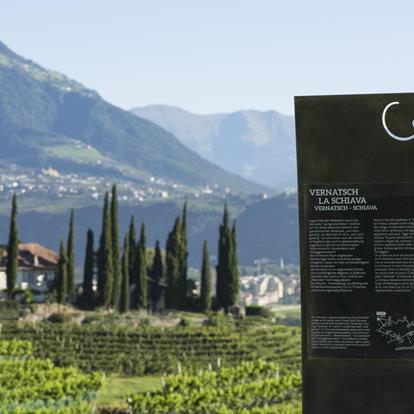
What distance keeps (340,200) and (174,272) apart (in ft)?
163

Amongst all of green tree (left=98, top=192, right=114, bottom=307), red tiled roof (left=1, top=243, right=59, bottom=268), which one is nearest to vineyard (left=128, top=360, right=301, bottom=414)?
green tree (left=98, top=192, right=114, bottom=307)

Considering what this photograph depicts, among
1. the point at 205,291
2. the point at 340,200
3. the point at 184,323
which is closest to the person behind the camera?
the point at 340,200

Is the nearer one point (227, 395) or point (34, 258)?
point (227, 395)

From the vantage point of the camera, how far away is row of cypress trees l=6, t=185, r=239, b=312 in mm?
54625

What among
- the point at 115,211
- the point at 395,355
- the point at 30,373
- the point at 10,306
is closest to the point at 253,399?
the point at 30,373

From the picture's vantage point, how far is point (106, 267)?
54.9 meters

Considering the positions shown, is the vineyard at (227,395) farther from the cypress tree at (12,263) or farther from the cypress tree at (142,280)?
the cypress tree at (142,280)

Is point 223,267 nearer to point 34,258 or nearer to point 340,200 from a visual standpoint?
point 34,258

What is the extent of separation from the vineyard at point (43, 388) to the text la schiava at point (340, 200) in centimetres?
2128

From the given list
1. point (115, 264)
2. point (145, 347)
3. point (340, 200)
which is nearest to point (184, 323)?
point (115, 264)

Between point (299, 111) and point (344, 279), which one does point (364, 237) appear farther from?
point (299, 111)

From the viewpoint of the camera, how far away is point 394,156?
9.19m

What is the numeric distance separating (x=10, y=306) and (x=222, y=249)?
44.5ft

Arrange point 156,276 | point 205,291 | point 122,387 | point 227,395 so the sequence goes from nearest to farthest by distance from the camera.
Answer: point 227,395, point 122,387, point 205,291, point 156,276
